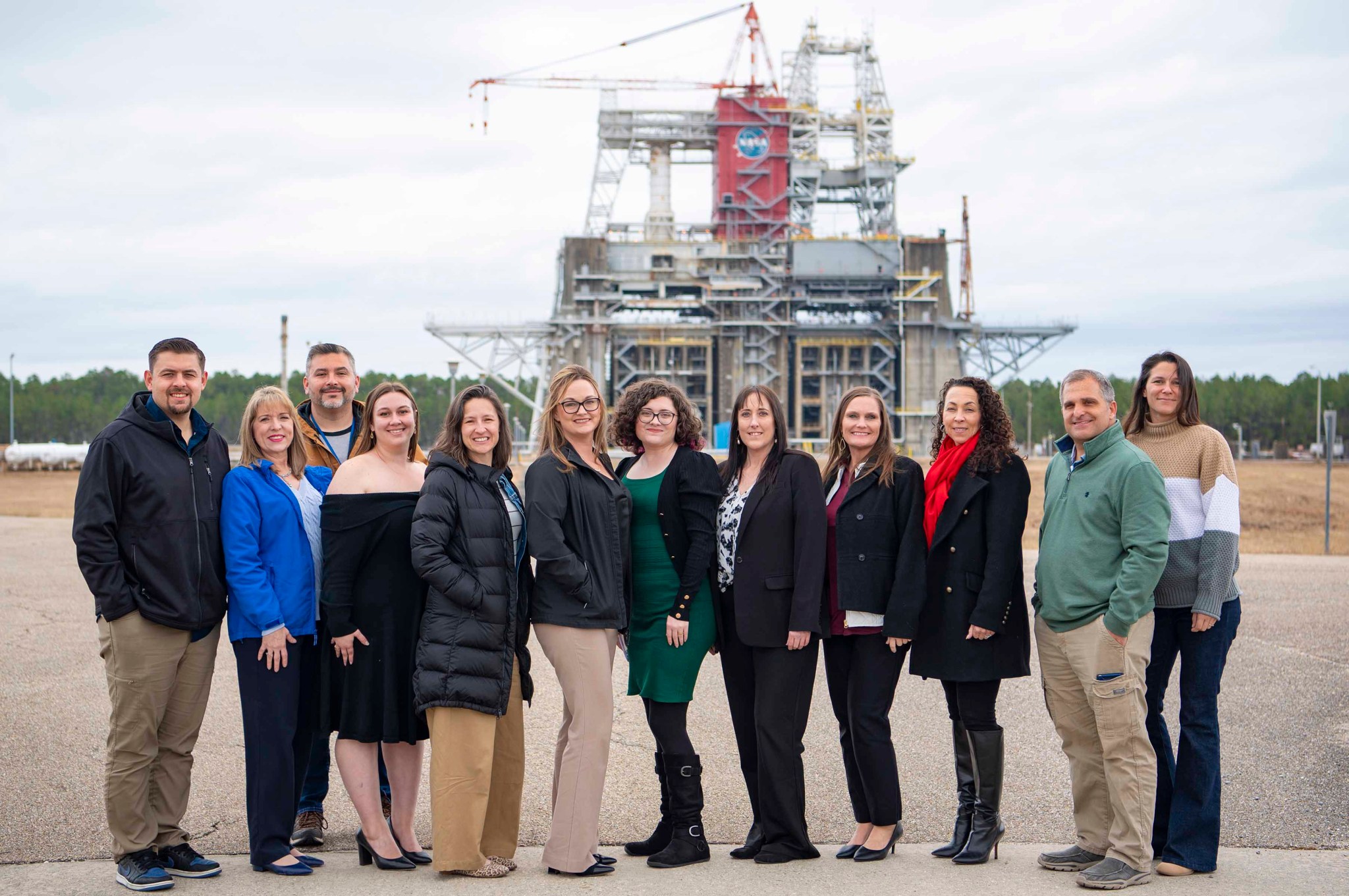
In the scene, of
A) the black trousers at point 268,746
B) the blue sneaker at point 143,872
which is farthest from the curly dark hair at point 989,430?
the blue sneaker at point 143,872

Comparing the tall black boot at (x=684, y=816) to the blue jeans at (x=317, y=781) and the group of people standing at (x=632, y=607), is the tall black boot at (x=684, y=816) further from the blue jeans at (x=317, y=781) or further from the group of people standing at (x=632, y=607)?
the blue jeans at (x=317, y=781)

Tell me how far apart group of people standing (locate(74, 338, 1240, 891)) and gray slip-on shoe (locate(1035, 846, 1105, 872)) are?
0.02 m

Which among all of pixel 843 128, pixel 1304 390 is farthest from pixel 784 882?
pixel 1304 390

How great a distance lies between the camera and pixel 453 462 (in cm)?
515

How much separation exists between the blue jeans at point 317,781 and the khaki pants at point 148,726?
77 centimetres

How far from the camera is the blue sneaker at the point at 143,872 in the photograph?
15.8 ft

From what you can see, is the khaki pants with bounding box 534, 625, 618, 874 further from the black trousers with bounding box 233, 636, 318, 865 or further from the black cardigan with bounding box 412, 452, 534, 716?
the black trousers with bounding box 233, 636, 318, 865

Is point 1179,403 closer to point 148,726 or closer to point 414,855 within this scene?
point 414,855

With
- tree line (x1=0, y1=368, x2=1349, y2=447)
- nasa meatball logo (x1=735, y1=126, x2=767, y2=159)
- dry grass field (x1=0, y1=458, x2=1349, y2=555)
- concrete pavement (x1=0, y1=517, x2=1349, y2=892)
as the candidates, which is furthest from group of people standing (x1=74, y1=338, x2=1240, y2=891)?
tree line (x1=0, y1=368, x2=1349, y2=447)

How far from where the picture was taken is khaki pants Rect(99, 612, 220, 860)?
4.97 meters

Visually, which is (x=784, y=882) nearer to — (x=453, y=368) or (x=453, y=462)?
(x=453, y=462)

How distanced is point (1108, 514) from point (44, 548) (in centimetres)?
1919

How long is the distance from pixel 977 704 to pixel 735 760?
2.30m

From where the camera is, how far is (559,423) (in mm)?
5371
